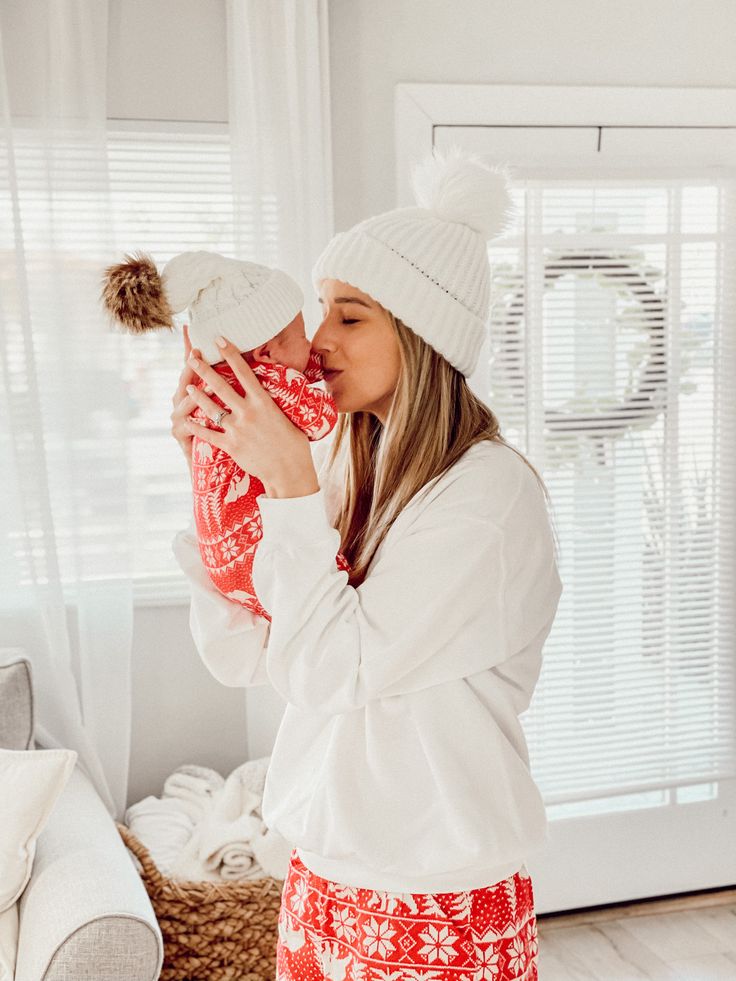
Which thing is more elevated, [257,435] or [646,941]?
[257,435]

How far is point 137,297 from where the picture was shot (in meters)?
1.24

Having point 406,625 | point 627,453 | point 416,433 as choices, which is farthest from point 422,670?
point 627,453

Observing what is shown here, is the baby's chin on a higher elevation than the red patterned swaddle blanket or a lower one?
higher

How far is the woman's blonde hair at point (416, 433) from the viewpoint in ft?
4.19

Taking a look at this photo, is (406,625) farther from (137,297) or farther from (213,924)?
(213,924)

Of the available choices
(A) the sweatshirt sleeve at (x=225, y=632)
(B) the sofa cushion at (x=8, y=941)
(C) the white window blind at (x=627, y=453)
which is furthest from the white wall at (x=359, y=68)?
(A) the sweatshirt sleeve at (x=225, y=632)

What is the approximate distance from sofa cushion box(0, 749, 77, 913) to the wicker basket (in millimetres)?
338

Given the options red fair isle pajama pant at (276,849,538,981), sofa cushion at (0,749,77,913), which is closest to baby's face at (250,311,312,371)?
red fair isle pajama pant at (276,849,538,981)

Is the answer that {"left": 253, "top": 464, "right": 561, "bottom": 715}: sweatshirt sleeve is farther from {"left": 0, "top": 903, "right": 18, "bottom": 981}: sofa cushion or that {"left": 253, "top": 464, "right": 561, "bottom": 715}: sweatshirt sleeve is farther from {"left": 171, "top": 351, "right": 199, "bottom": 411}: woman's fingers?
{"left": 0, "top": 903, "right": 18, "bottom": 981}: sofa cushion

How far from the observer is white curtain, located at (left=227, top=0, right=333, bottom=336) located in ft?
7.75

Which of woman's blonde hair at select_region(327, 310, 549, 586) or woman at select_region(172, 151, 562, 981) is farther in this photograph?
woman's blonde hair at select_region(327, 310, 549, 586)

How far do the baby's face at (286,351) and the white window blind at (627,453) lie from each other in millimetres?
1415

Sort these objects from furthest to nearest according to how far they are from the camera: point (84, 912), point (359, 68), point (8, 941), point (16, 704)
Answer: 1. point (359, 68)
2. point (16, 704)
3. point (8, 941)
4. point (84, 912)

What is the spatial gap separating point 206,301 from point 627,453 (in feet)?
5.89
